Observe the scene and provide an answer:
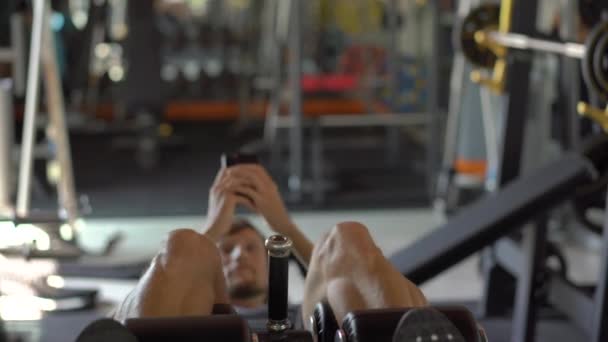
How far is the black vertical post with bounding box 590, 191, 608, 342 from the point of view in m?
2.52

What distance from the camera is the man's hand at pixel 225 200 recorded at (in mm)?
1767

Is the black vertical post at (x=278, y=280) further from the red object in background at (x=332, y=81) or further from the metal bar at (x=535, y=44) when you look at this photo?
the red object in background at (x=332, y=81)

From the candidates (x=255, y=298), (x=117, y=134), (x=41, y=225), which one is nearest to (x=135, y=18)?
(x=117, y=134)

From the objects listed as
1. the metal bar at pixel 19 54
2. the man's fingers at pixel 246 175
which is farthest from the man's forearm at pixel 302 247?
the metal bar at pixel 19 54

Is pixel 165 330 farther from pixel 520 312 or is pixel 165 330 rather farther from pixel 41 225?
pixel 41 225

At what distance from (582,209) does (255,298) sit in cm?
150

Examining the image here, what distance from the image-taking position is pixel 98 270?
3775mm

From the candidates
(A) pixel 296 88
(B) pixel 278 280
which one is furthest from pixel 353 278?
(A) pixel 296 88

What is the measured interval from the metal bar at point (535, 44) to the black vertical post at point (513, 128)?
52 mm

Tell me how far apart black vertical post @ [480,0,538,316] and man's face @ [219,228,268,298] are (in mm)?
1435

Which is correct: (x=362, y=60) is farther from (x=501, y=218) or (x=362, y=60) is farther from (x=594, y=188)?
(x=501, y=218)

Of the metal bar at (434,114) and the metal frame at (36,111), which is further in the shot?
the metal bar at (434,114)

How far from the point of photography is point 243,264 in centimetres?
208

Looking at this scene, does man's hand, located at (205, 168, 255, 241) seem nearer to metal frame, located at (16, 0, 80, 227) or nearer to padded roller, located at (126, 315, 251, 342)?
padded roller, located at (126, 315, 251, 342)
